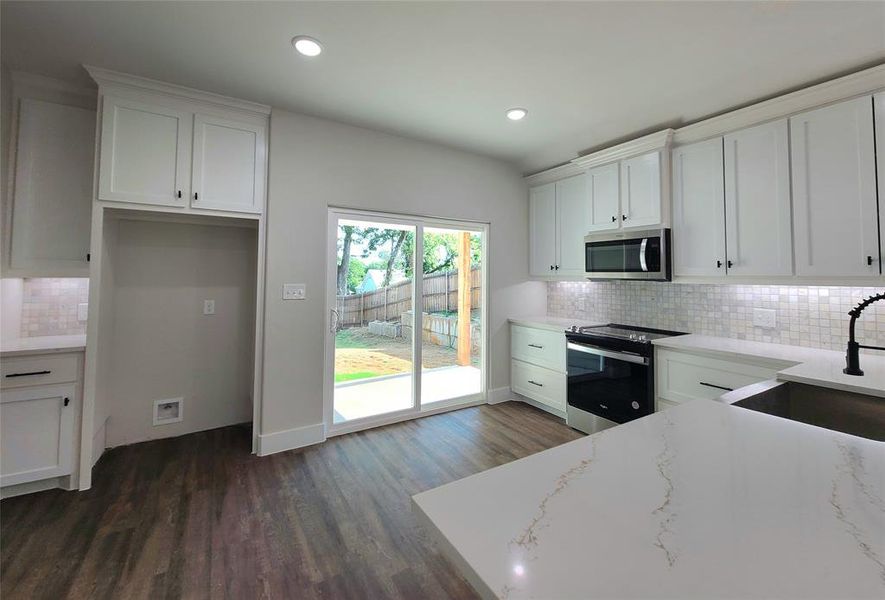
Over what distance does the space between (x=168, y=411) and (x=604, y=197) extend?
4225mm

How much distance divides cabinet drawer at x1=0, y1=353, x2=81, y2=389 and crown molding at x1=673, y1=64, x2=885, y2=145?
454 cm

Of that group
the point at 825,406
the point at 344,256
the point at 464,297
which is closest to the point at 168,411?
the point at 344,256

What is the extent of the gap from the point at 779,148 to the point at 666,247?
878 millimetres

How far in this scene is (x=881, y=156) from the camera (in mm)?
2006

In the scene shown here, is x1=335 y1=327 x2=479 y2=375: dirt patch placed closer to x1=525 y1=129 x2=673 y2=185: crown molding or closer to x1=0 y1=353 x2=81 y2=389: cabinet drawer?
x1=0 y1=353 x2=81 y2=389: cabinet drawer

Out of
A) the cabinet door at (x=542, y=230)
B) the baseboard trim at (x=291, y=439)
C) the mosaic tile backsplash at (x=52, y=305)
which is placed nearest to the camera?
the mosaic tile backsplash at (x=52, y=305)

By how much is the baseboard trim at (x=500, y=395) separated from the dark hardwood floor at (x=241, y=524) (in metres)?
0.92

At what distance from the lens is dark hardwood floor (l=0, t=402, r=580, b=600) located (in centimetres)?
163

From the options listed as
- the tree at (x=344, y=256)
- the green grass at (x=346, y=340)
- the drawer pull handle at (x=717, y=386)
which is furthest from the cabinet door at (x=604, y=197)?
the green grass at (x=346, y=340)

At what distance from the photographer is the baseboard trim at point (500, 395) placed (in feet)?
13.1

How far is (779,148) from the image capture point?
2.36 meters

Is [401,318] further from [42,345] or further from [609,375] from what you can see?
[42,345]

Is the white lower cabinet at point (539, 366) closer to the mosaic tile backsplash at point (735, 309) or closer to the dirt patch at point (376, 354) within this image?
the mosaic tile backsplash at point (735, 309)

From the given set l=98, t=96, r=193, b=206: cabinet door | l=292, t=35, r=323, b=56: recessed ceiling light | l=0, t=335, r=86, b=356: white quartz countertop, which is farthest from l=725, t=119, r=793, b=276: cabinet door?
l=0, t=335, r=86, b=356: white quartz countertop
